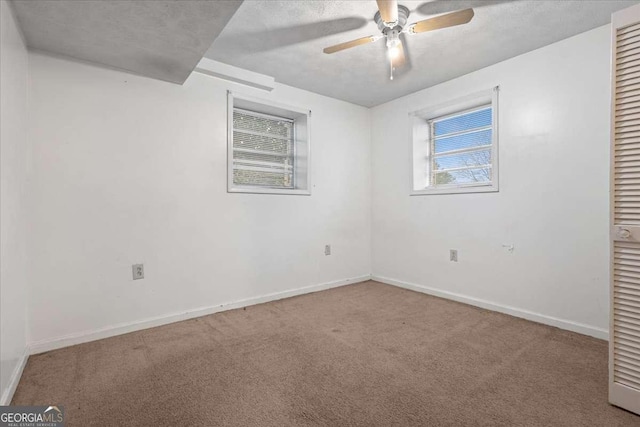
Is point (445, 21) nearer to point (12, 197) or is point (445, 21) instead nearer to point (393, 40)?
point (393, 40)

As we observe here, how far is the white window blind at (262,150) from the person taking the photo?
3.25m

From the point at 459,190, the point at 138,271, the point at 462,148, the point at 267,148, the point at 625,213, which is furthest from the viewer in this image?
the point at 267,148

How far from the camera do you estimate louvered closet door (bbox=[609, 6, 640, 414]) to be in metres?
1.42

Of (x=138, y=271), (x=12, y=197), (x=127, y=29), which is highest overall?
(x=127, y=29)

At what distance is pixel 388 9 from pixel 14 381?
2.98 m

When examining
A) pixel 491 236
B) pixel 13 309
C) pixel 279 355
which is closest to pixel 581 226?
pixel 491 236

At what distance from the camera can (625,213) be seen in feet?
4.79

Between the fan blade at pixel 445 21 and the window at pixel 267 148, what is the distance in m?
1.80

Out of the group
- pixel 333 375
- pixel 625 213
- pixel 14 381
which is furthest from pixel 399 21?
pixel 14 381

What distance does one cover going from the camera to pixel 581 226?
2.37 meters

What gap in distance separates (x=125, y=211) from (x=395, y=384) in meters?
2.37

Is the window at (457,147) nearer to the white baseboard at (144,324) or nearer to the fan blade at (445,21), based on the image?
the fan blade at (445,21)

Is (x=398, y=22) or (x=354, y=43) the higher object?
(x=398, y=22)

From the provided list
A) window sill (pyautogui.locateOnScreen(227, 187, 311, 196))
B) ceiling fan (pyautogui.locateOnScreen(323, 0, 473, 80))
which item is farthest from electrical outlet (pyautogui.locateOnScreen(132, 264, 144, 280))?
ceiling fan (pyautogui.locateOnScreen(323, 0, 473, 80))
